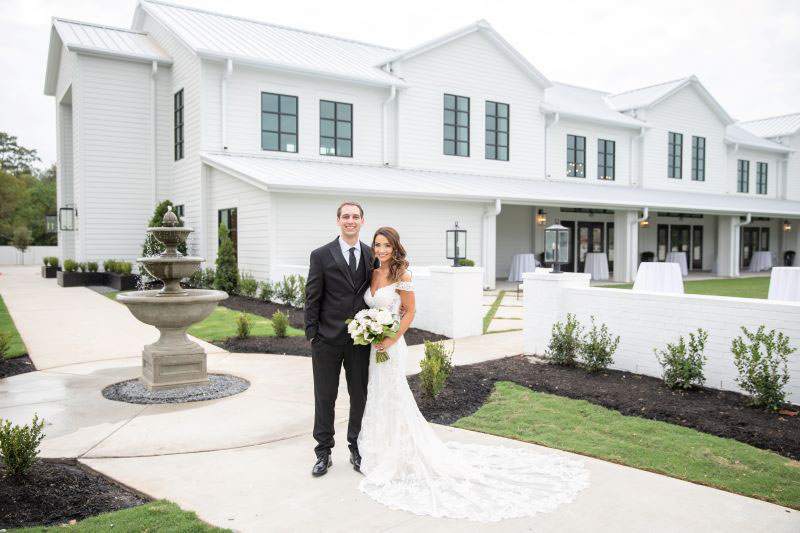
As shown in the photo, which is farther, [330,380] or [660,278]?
[660,278]

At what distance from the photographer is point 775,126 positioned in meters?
35.2

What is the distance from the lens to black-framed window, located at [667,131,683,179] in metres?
28.0

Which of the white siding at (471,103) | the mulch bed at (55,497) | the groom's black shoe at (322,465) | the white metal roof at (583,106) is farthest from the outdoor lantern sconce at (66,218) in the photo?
the groom's black shoe at (322,465)

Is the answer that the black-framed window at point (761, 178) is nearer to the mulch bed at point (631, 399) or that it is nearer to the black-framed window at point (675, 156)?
the black-framed window at point (675, 156)

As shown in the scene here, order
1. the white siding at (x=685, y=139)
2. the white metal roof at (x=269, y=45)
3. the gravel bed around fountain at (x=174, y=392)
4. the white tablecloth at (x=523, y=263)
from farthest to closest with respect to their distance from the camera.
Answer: the white siding at (x=685, y=139), the white tablecloth at (x=523, y=263), the white metal roof at (x=269, y=45), the gravel bed around fountain at (x=174, y=392)

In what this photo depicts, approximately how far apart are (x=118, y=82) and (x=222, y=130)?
497cm

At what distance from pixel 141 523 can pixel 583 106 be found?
2609 cm

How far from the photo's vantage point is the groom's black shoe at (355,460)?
458cm

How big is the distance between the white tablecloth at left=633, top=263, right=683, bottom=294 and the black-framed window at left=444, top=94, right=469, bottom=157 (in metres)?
11.6

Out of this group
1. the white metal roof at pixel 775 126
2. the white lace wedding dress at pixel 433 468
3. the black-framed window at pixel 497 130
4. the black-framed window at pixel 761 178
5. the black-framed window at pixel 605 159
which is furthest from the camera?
the white metal roof at pixel 775 126

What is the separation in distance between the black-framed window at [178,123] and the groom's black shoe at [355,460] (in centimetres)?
1727

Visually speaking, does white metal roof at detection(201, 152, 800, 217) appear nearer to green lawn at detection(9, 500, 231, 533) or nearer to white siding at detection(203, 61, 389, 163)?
white siding at detection(203, 61, 389, 163)

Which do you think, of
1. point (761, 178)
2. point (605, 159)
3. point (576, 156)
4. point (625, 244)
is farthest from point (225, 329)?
point (761, 178)

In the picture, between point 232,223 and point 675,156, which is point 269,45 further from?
point 675,156
